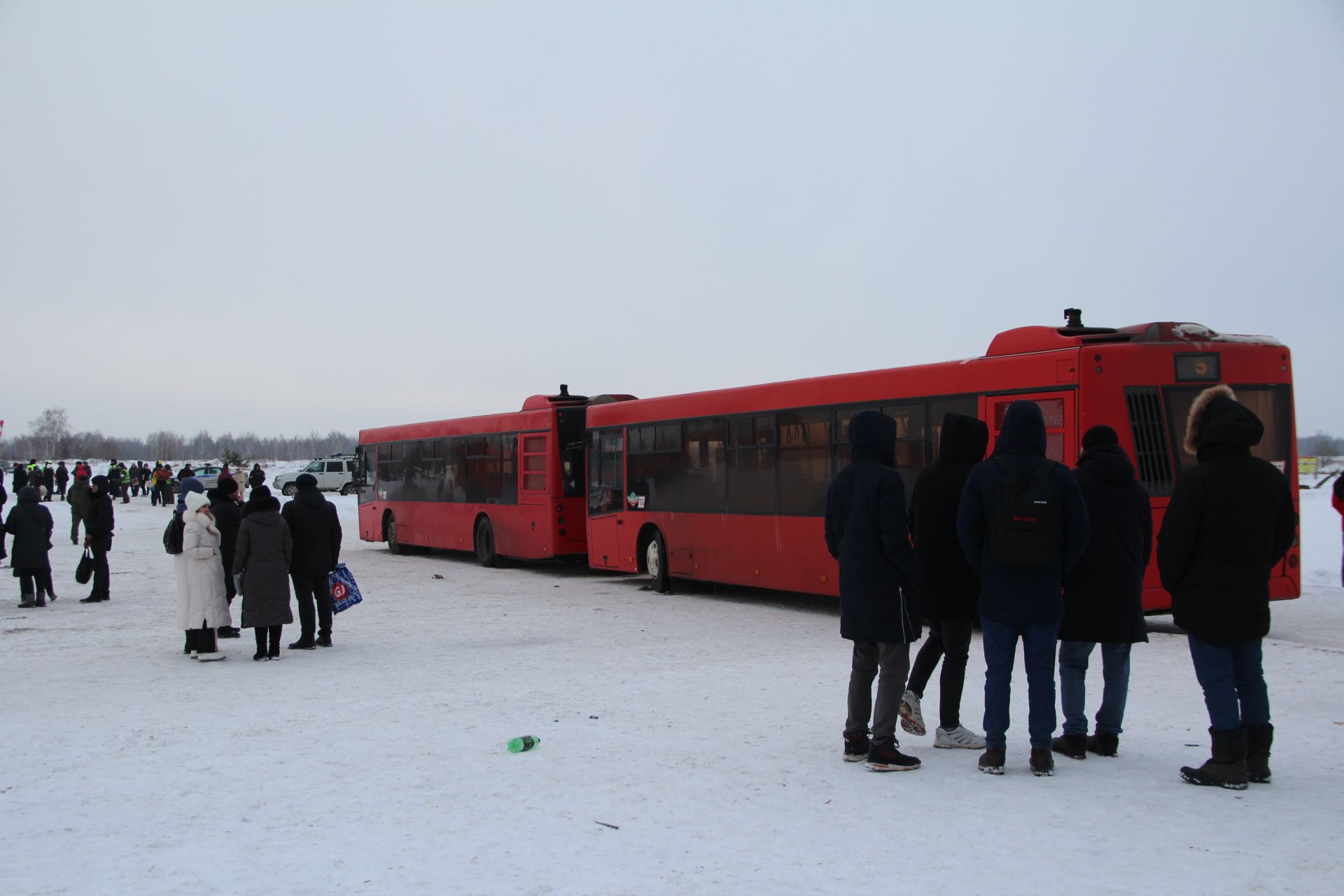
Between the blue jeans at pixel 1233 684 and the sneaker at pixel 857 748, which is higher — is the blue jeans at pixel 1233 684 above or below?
above

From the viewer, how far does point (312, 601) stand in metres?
12.1

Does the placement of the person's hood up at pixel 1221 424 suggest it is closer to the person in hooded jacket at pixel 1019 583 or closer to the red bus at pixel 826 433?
the person in hooded jacket at pixel 1019 583

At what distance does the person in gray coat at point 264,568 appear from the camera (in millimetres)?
11070

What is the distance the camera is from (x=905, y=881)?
4.76m

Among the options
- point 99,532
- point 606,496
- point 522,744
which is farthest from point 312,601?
point 606,496

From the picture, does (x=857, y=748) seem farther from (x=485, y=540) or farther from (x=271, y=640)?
(x=485, y=540)

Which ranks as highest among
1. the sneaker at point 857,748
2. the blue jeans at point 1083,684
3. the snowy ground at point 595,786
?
the blue jeans at point 1083,684

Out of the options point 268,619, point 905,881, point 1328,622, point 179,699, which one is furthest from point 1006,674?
point 1328,622

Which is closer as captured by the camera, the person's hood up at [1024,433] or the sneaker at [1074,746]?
the person's hood up at [1024,433]

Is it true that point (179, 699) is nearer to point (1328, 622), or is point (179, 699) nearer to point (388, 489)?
point (1328, 622)

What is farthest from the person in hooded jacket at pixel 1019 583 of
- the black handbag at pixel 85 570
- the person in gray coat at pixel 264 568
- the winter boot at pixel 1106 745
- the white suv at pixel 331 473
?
the white suv at pixel 331 473

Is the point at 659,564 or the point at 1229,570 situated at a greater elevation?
the point at 1229,570

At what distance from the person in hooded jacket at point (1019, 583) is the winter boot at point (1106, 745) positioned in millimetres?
604

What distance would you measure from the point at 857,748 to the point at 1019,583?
1343 millimetres
